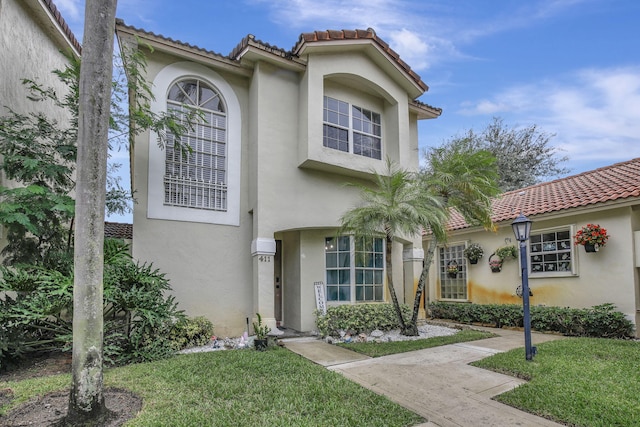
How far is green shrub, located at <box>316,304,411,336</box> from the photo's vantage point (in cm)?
895

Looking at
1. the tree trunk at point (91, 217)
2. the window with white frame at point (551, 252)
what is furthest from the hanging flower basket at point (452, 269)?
the tree trunk at point (91, 217)

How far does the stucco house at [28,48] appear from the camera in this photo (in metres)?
7.23

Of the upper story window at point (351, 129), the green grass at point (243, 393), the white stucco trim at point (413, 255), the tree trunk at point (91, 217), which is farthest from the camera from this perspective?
the white stucco trim at point (413, 255)

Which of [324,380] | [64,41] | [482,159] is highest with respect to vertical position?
[64,41]

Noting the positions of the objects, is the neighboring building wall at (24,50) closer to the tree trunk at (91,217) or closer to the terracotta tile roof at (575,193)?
the tree trunk at (91,217)

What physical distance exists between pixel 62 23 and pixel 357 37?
7820mm

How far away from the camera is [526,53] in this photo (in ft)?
43.4

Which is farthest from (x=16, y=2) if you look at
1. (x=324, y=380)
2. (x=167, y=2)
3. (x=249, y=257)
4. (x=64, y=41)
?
(x=324, y=380)

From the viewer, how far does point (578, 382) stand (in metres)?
5.25

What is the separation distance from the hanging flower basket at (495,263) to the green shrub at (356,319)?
15.2 feet

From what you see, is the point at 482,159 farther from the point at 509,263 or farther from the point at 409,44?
the point at 409,44

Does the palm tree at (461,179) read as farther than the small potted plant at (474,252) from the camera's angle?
No

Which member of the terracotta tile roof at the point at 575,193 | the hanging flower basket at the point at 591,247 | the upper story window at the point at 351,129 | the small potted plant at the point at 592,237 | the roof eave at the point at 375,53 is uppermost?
the roof eave at the point at 375,53

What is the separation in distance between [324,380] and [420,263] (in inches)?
276
